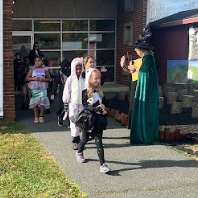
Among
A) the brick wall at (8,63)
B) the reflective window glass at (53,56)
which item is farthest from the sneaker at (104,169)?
the reflective window glass at (53,56)

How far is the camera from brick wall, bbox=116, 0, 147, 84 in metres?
12.6

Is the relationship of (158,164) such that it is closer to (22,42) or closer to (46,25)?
(22,42)

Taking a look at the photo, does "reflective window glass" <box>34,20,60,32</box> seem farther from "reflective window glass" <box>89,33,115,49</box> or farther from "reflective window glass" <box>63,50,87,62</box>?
"reflective window glass" <box>89,33,115,49</box>

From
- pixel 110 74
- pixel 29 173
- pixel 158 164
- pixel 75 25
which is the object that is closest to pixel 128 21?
pixel 75 25

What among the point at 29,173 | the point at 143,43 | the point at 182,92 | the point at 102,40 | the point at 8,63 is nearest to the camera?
the point at 29,173

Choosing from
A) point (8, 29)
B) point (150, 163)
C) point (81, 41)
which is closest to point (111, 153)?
point (150, 163)

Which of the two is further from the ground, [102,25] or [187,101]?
[102,25]

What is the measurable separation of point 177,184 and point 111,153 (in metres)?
1.66

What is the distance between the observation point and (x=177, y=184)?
488cm

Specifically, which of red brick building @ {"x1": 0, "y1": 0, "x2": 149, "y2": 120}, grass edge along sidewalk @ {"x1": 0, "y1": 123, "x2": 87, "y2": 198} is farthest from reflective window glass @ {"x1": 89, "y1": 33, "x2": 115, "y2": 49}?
grass edge along sidewalk @ {"x1": 0, "y1": 123, "x2": 87, "y2": 198}

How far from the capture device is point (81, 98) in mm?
6160

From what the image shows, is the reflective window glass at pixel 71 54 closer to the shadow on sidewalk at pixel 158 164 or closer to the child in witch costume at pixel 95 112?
the shadow on sidewalk at pixel 158 164

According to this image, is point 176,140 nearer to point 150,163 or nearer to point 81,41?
point 150,163

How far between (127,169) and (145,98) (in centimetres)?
177
